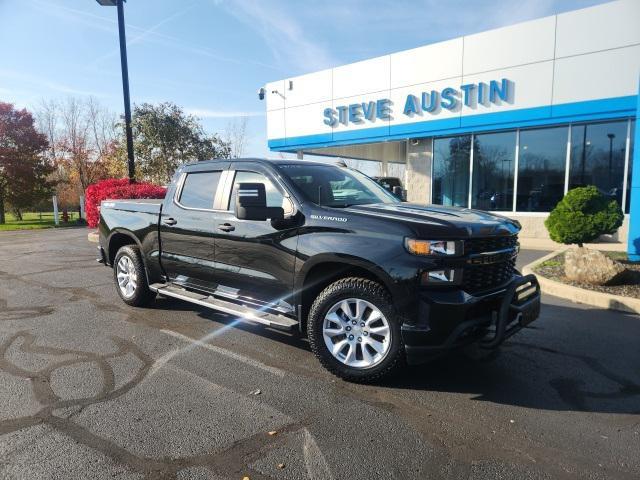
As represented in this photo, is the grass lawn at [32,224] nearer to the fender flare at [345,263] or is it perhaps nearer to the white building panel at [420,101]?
the white building panel at [420,101]

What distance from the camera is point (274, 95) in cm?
2014

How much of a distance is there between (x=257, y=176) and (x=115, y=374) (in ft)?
7.51

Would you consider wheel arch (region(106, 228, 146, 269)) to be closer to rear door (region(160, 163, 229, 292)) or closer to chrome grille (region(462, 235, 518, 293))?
rear door (region(160, 163, 229, 292))

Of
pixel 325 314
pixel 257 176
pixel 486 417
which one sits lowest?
pixel 486 417

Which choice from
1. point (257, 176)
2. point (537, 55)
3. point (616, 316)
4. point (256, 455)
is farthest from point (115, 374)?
point (537, 55)

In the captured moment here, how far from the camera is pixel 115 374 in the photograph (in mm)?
3922

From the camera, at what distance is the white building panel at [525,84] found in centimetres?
1308

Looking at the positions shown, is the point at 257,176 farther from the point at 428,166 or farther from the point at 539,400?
the point at 428,166

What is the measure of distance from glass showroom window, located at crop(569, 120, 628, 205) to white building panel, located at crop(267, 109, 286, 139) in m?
11.7

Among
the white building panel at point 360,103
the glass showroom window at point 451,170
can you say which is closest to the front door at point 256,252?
the glass showroom window at point 451,170

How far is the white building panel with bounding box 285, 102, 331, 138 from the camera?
18562 mm

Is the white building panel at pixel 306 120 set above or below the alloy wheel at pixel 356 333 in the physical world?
above

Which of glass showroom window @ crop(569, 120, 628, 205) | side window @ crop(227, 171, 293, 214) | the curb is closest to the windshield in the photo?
side window @ crop(227, 171, 293, 214)

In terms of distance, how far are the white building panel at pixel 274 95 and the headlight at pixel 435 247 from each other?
17794 millimetres
